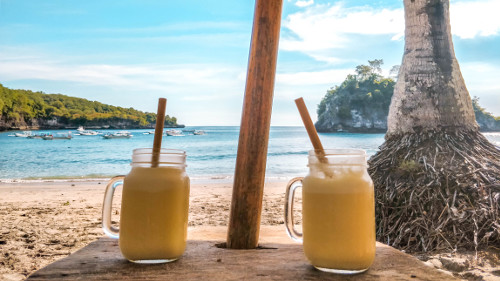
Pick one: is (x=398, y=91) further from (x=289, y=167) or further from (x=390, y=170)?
(x=289, y=167)

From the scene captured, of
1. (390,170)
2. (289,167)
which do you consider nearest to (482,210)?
(390,170)

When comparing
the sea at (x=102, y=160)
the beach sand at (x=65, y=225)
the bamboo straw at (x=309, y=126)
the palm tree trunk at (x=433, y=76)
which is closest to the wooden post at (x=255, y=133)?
the bamboo straw at (x=309, y=126)

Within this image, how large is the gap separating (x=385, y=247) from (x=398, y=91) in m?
3.00

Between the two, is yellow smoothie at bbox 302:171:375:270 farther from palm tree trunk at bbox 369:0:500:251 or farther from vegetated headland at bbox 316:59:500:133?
vegetated headland at bbox 316:59:500:133

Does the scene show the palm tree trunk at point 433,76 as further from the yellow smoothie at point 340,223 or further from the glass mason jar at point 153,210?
the glass mason jar at point 153,210

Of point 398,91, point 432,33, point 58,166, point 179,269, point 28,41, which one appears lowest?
point 58,166

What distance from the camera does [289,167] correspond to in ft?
49.5

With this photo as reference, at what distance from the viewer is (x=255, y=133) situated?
104cm

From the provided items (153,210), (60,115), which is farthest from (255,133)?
(60,115)

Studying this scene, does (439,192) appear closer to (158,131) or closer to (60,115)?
(158,131)

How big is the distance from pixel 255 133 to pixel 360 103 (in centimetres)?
2938

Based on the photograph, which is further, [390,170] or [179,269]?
[390,170]

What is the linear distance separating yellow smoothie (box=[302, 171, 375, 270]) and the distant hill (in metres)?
39.0

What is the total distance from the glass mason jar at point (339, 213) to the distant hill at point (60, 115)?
128ft
